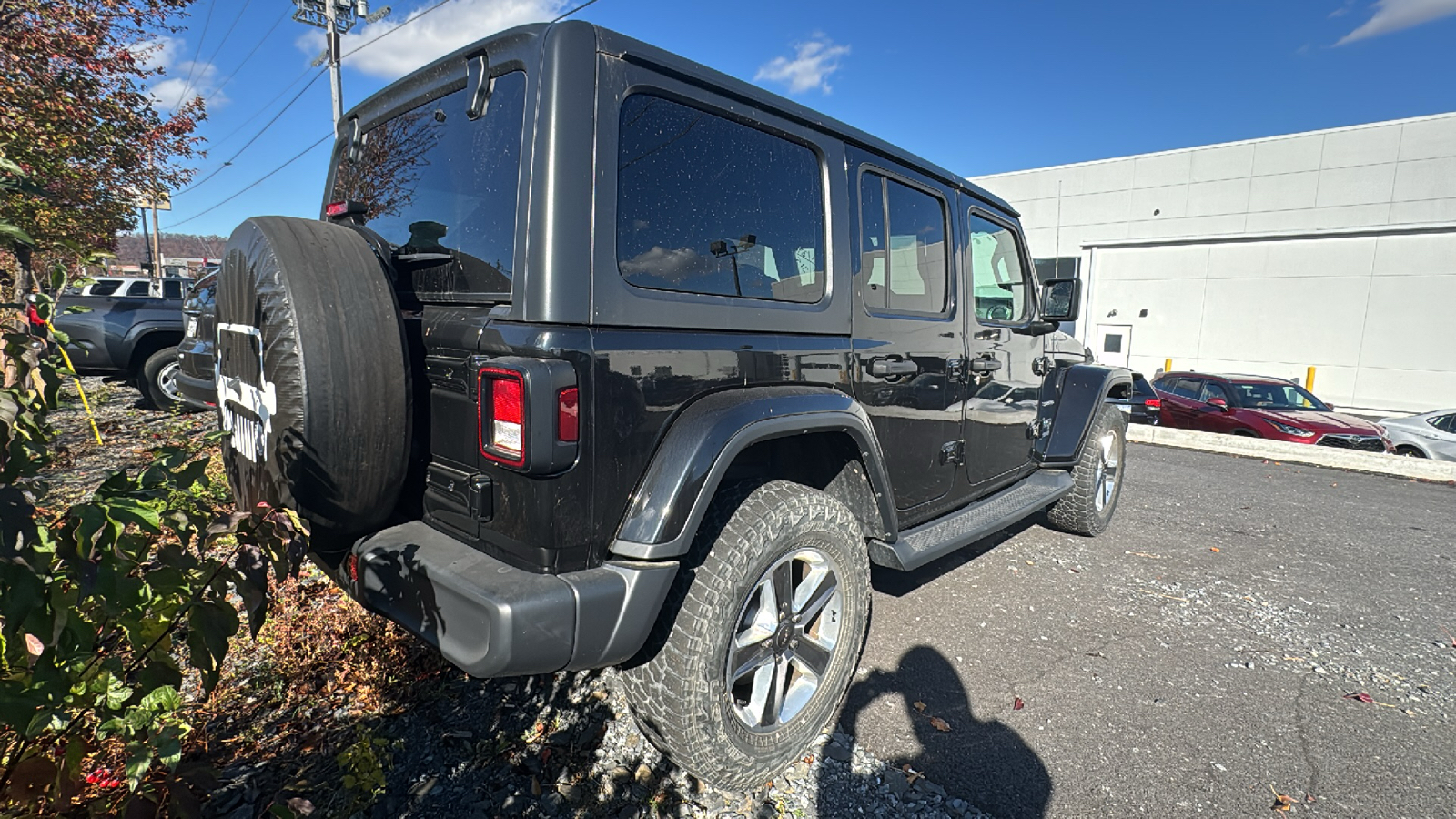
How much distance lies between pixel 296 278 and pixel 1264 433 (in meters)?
12.4

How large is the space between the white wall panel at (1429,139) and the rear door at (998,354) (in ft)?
73.8

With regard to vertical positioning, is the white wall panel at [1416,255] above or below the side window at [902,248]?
above

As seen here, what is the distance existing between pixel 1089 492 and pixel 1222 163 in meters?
22.3

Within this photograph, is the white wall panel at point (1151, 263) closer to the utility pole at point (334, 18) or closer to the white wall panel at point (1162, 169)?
the white wall panel at point (1162, 169)

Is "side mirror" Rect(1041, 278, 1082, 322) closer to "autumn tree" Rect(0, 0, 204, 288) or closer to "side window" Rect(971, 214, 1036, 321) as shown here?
"side window" Rect(971, 214, 1036, 321)

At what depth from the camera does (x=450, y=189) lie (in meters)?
2.14

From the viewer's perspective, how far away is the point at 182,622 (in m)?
1.53

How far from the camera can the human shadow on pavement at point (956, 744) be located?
86.5 inches

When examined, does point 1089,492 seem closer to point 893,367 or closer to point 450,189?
point 893,367

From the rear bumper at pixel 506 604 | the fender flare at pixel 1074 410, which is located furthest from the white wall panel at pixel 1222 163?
the rear bumper at pixel 506 604

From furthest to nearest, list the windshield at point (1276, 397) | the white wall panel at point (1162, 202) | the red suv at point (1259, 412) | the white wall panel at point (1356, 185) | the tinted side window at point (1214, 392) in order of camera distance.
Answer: the white wall panel at point (1162, 202), the white wall panel at point (1356, 185), the tinted side window at point (1214, 392), the windshield at point (1276, 397), the red suv at point (1259, 412)

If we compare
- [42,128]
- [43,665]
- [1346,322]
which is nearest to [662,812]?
[43,665]

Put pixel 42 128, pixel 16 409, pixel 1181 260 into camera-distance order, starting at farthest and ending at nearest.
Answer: pixel 1181 260, pixel 42 128, pixel 16 409

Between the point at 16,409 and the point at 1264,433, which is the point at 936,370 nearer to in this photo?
the point at 16,409
